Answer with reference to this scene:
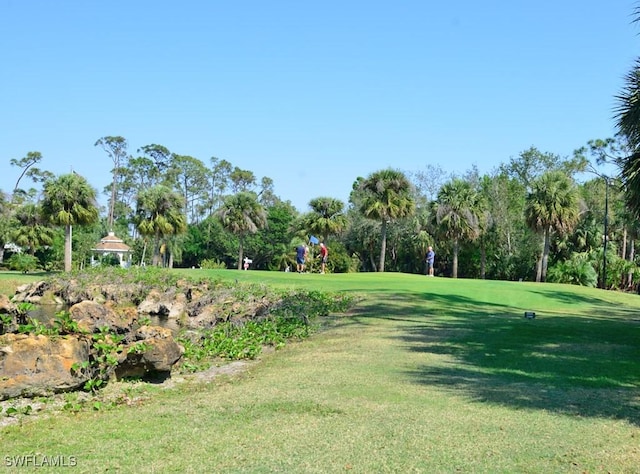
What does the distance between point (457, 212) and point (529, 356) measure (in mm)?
34652

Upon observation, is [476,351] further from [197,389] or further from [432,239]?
[432,239]

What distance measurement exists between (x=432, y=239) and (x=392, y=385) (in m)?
45.7

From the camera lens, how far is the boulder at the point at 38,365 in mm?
7336

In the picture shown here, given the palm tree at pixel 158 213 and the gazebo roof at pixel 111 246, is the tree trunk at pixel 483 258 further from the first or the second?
the gazebo roof at pixel 111 246

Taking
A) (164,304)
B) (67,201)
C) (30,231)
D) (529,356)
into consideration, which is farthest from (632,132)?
(30,231)

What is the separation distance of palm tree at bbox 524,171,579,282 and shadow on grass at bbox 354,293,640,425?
21.5m

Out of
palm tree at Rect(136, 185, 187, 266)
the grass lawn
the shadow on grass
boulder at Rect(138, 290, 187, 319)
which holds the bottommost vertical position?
boulder at Rect(138, 290, 187, 319)

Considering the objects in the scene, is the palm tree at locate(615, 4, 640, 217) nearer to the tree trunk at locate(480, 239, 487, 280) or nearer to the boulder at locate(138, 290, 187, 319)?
the boulder at locate(138, 290, 187, 319)

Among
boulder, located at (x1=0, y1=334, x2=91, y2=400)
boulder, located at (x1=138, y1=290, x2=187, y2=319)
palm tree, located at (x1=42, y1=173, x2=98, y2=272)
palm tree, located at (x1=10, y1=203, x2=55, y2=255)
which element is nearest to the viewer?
boulder, located at (x1=0, y1=334, x2=91, y2=400)

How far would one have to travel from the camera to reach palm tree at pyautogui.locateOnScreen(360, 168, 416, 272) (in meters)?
43.9

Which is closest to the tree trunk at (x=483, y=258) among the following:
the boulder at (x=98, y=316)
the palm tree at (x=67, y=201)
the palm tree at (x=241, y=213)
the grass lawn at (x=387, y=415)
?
the palm tree at (x=241, y=213)

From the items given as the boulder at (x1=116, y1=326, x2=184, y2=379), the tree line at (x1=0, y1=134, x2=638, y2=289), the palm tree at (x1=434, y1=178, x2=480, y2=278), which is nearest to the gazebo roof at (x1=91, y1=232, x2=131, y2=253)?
the tree line at (x1=0, y1=134, x2=638, y2=289)

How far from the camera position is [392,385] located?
8.21 meters

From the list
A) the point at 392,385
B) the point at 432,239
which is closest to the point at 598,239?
the point at 432,239
